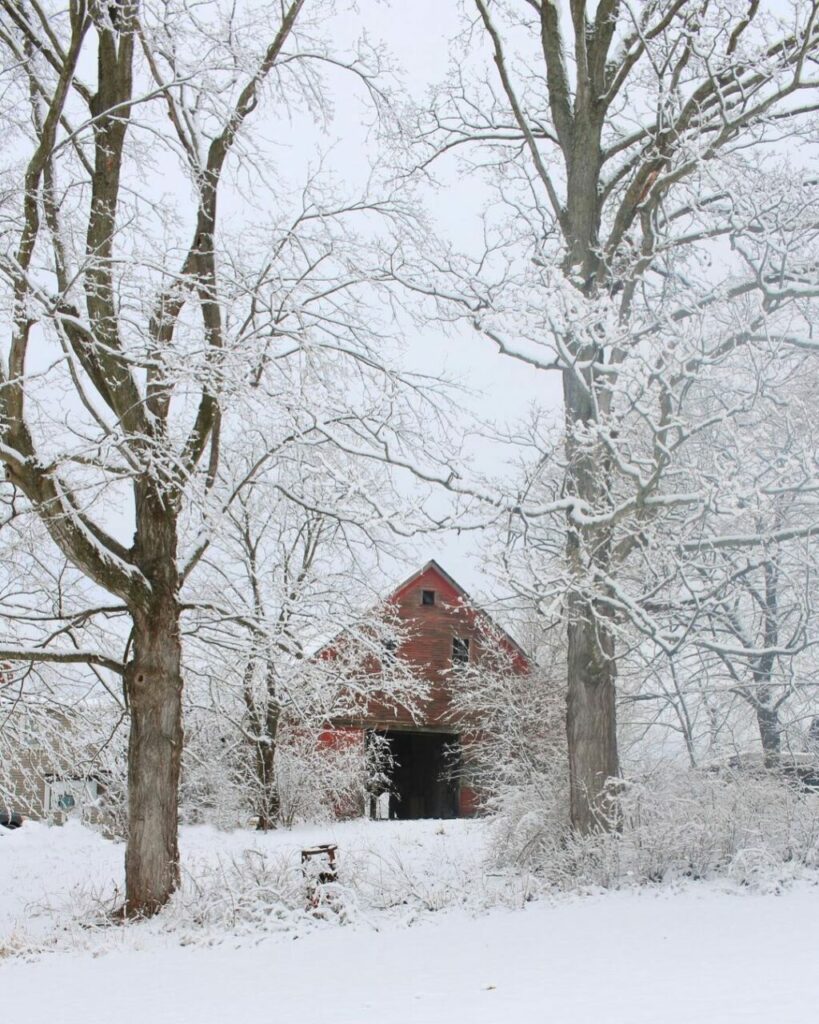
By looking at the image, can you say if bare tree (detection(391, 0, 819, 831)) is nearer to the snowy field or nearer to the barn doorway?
the snowy field

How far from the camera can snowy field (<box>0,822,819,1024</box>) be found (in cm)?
523

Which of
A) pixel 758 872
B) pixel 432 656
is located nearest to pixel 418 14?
pixel 758 872

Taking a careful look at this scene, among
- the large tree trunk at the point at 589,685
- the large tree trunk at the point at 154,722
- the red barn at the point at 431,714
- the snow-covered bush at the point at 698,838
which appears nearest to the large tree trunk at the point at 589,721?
the large tree trunk at the point at 589,685

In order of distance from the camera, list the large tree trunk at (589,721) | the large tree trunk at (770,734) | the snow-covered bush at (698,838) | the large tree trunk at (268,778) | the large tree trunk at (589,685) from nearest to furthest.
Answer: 1. the snow-covered bush at (698,838)
2. the large tree trunk at (589,685)
3. the large tree trunk at (589,721)
4. the large tree trunk at (770,734)
5. the large tree trunk at (268,778)

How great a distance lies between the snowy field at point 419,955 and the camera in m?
5.23

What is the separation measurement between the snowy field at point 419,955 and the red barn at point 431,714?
1481cm

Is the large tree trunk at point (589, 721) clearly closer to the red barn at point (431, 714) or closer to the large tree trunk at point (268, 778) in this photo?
the large tree trunk at point (268, 778)

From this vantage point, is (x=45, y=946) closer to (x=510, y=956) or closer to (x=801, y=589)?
(x=510, y=956)

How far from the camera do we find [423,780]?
32750 millimetres

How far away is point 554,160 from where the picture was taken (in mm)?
13359

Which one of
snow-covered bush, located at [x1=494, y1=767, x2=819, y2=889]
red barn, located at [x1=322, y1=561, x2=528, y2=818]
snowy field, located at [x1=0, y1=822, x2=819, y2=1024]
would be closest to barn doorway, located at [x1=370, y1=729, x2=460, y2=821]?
red barn, located at [x1=322, y1=561, x2=528, y2=818]

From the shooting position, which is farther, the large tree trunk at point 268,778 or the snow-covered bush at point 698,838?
the large tree trunk at point 268,778

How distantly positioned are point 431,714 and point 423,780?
18.1ft

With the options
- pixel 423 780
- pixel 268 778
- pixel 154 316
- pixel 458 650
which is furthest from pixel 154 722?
pixel 423 780
